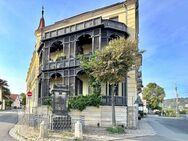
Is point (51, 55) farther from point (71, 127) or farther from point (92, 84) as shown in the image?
point (71, 127)

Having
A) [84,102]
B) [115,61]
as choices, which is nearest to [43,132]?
[115,61]

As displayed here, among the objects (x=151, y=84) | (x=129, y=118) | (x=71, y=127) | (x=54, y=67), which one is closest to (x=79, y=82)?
(x=54, y=67)

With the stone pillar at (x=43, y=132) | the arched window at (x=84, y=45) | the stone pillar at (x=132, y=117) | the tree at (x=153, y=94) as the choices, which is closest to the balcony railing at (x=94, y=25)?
the arched window at (x=84, y=45)

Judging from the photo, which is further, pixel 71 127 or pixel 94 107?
pixel 94 107

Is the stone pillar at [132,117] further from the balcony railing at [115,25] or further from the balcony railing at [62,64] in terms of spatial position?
the balcony railing at [115,25]

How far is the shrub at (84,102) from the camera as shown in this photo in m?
23.0

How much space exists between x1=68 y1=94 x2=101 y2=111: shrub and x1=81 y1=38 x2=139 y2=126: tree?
10.4 feet

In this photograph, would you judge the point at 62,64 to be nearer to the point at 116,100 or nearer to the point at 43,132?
the point at 116,100

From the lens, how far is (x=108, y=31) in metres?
24.9

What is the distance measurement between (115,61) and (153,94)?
65649mm

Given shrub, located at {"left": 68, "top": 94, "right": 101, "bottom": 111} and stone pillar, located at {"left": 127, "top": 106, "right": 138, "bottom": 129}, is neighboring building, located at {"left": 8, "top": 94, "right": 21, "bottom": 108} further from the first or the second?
stone pillar, located at {"left": 127, "top": 106, "right": 138, "bottom": 129}

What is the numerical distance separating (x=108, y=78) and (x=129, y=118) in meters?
5.26

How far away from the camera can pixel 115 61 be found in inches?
771

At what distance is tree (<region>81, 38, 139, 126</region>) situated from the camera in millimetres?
19578
